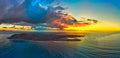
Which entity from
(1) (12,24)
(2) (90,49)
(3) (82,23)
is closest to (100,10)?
(3) (82,23)

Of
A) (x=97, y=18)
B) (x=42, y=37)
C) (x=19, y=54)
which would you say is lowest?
(x=19, y=54)

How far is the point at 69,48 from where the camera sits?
2391 millimetres

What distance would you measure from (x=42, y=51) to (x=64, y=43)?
0.71 feet

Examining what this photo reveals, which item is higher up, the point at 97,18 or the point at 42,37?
the point at 97,18

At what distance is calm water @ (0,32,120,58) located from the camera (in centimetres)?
237

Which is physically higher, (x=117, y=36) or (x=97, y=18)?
(x=97, y=18)

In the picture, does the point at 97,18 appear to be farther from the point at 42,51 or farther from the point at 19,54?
the point at 19,54

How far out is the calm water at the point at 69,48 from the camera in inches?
93.3

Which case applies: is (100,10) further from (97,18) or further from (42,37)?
(42,37)

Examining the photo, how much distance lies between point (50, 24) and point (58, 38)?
0.50 feet

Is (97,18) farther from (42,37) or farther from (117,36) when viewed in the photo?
(42,37)

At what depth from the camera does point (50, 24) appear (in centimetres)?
243

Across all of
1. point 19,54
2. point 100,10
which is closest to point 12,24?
point 19,54

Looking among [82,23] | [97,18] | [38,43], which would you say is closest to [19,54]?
[38,43]
